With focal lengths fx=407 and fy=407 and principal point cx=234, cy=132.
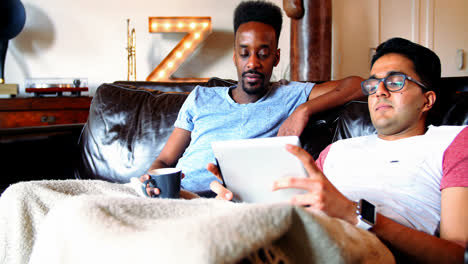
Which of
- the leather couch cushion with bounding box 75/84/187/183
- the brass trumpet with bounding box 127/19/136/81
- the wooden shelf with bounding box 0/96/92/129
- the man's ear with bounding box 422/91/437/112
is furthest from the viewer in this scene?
the brass trumpet with bounding box 127/19/136/81

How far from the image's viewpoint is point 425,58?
1200 mm

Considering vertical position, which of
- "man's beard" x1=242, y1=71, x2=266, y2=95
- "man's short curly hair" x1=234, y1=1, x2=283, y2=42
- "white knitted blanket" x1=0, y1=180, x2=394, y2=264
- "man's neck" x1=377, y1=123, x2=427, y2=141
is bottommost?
"white knitted blanket" x1=0, y1=180, x2=394, y2=264

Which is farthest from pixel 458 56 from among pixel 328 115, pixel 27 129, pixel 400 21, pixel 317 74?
pixel 27 129

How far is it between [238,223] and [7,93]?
9.87 feet

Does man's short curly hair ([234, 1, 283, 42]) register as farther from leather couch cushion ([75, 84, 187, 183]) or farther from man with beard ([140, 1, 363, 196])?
leather couch cushion ([75, 84, 187, 183])

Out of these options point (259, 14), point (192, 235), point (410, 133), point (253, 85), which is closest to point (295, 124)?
point (253, 85)

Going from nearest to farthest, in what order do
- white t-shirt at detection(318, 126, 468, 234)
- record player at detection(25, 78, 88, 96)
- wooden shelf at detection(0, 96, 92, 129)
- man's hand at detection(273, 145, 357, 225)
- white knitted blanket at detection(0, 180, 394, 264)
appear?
1. white knitted blanket at detection(0, 180, 394, 264)
2. man's hand at detection(273, 145, 357, 225)
3. white t-shirt at detection(318, 126, 468, 234)
4. wooden shelf at detection(0, 96, 92, 129)
5. record player at detection(25, 78, 88, 96)

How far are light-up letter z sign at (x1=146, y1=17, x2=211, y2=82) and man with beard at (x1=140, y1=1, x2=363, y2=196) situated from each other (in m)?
1.67

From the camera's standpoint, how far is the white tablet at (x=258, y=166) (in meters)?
0.87

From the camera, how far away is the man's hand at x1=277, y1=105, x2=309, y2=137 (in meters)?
1.49

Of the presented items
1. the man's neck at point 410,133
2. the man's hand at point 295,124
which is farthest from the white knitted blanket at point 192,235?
the man's hand at point 295,124

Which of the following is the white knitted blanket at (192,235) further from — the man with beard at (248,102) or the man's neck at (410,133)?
the man with beard at (248,102)

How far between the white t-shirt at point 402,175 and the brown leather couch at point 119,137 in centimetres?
37

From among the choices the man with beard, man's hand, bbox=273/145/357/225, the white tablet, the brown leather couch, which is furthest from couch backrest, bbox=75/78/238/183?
man's hand, bbox=273/145/357/225
